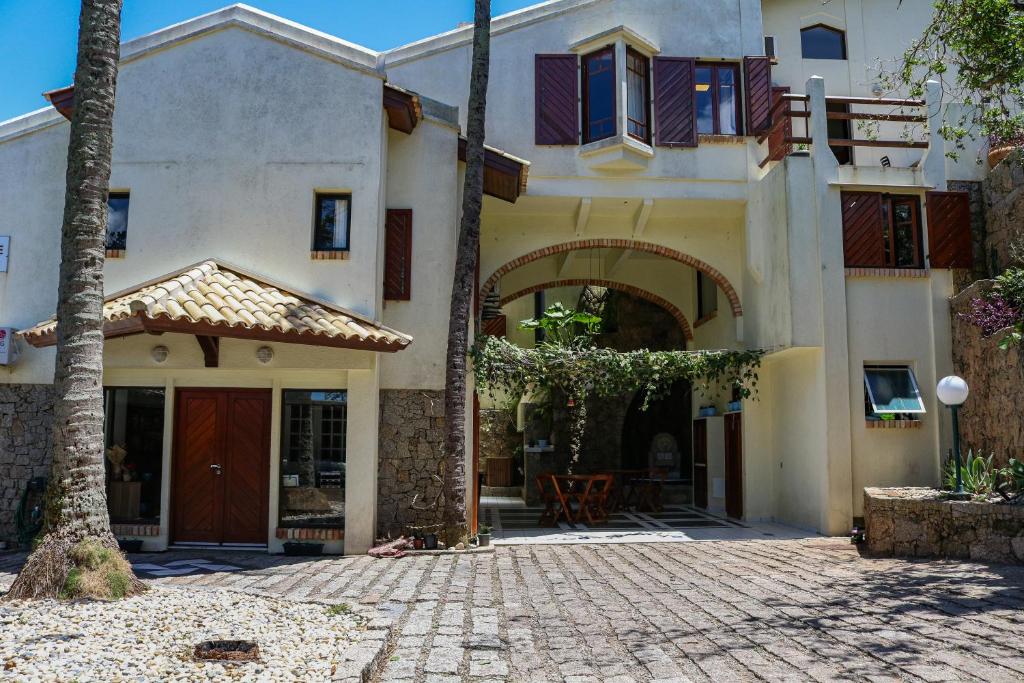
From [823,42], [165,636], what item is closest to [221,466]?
[165,636]

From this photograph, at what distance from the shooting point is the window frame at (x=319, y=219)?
35.3ft

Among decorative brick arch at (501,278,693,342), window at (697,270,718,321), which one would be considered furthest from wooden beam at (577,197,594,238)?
window at (697,270,718,321)

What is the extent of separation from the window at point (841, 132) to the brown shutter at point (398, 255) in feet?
29.4

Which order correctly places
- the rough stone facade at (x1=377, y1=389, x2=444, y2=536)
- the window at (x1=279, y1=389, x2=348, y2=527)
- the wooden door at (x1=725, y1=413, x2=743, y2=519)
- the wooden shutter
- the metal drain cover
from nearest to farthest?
the metal drain cover < the window at (x1=279, y1=389, x2=348, y2=527) < the rough stone facade at (x1=377, y1=389, x2=444, y2=536) < the wooden shutter < the wooden door at (x1=725, y1=413, x2=743, y2=519)

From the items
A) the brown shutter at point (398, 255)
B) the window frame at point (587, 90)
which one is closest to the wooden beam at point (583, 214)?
the window frame at point (587, 90)

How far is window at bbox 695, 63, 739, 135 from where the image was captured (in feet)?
45.9

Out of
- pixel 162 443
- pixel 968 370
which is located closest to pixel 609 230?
pixel 968 370

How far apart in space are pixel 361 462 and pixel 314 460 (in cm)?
67

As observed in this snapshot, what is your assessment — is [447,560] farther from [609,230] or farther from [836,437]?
[609,230]

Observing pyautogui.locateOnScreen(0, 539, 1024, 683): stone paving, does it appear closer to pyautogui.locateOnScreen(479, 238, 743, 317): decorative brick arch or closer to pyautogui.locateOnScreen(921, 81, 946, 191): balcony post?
pyautogui.locateOnScreen(479, 238, 743, 317): decorative brick arch

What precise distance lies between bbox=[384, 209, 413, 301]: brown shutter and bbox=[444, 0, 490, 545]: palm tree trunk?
0.87 meters

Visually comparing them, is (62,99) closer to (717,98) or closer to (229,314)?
(229,314)

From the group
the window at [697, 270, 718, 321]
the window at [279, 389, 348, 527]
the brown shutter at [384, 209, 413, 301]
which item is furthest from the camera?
the window at [697, 270, 718, 321]

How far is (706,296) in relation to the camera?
1648 centimetres
